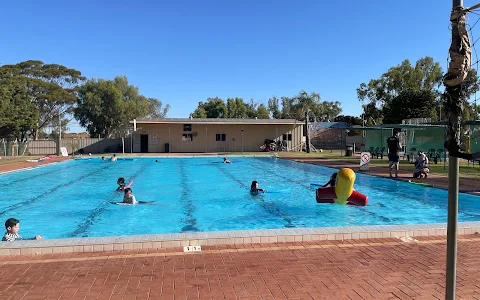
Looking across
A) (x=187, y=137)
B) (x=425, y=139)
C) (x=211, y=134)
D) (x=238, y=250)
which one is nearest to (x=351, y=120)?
(x=211, y=134)

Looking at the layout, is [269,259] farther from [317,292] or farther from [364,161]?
[364,161]

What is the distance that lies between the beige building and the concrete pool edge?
3045cm

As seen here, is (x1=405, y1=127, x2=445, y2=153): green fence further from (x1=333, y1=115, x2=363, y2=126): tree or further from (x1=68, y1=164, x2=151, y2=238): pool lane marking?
(x1=333, y1=115, x2=363, y2=126): tree

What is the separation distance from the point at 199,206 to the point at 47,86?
1633 inches

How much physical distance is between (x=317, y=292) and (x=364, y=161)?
48.0 feet

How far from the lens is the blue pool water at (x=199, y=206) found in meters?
8.86

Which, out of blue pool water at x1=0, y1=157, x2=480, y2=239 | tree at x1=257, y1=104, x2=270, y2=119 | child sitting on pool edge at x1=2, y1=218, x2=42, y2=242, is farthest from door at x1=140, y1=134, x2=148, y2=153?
tree at x1=257, y1=104, x2=270, y2=119

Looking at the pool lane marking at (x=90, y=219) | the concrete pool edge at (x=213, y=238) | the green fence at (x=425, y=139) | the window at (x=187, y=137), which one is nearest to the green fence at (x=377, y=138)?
the green fence at (x=425, y=139)

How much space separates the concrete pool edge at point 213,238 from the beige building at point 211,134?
99.9ft

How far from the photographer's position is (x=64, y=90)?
46000mm

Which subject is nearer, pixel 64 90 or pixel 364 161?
pixel 364 161

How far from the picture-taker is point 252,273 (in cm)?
422

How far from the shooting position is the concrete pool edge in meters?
5.11

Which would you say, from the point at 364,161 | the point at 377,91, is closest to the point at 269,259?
the point at 364,161
